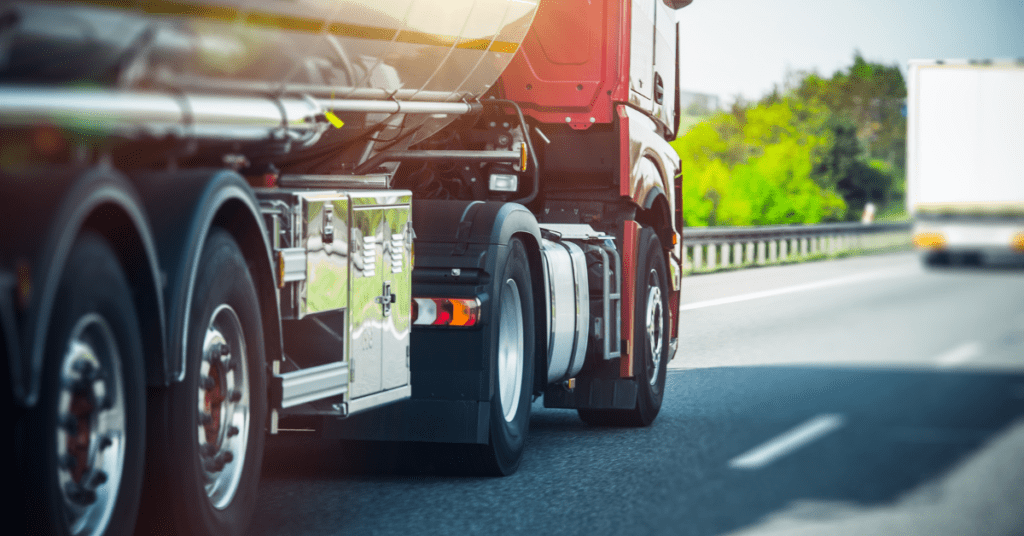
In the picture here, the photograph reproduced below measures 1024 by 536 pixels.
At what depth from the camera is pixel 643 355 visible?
344 inches

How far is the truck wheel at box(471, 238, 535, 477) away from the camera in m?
6.54

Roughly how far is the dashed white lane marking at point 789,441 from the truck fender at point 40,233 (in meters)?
2.01

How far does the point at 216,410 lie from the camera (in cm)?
443

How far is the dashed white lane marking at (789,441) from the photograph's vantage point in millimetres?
1082

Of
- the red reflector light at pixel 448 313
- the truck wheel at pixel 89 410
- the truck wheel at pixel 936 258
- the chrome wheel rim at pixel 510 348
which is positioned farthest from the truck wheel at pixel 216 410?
the truck wheel at pixel 936 258

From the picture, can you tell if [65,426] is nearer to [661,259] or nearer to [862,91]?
[862,91]

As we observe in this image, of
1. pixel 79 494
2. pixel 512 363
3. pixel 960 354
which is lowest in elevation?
pixel 512 363

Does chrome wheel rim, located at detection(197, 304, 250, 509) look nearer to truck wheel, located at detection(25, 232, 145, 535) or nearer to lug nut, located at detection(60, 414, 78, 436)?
truck wheel, located at detection(25, 232, 145, 535)

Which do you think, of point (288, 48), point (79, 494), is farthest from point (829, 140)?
point (288, 48)

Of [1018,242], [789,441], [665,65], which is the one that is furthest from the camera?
→ [665,65]

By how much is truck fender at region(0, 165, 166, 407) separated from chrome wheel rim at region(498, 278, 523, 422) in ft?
11.8

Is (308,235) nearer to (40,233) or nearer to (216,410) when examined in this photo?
(216,410)

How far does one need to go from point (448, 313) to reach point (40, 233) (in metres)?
3.52

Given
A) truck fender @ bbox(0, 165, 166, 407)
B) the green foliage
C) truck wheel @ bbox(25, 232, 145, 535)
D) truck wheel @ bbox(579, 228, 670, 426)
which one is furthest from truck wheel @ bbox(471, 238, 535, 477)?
the green foliage
